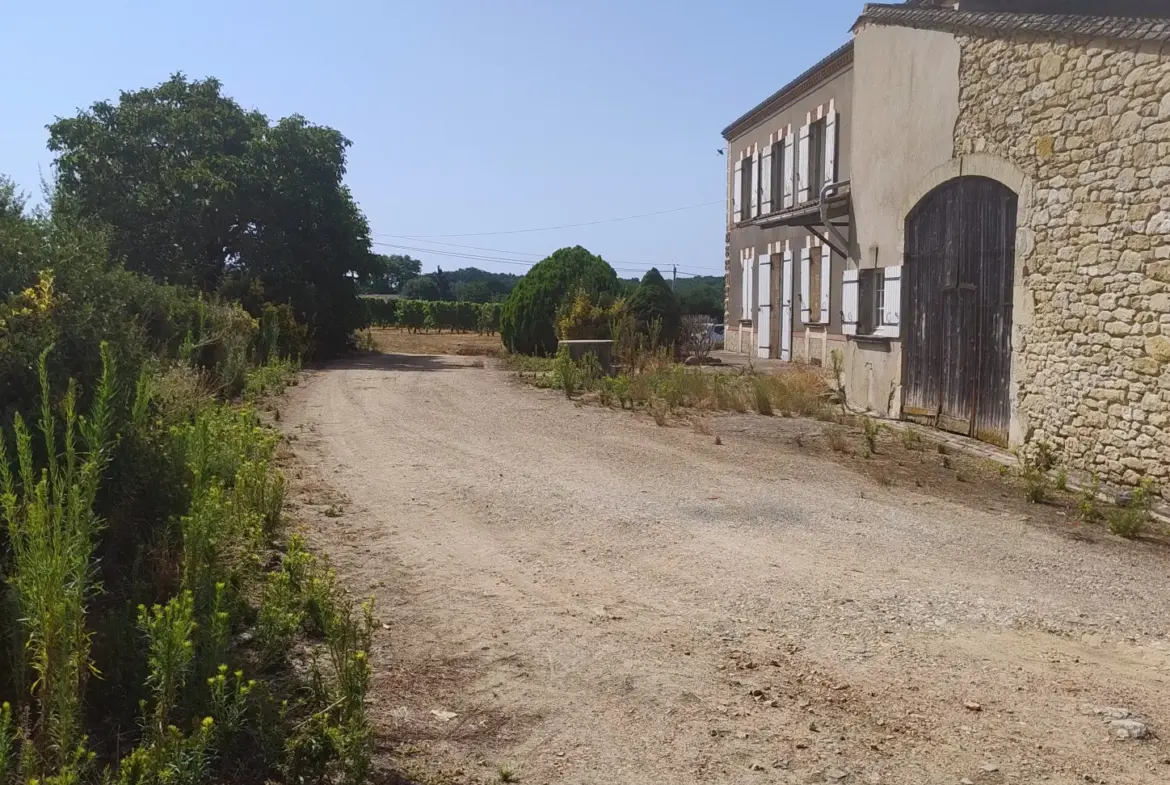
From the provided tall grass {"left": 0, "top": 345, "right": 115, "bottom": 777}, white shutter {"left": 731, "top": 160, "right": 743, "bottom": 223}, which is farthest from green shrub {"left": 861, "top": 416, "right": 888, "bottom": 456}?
white shutter {"left": 731, "top": 160, "right": 743, "bottom": 223}

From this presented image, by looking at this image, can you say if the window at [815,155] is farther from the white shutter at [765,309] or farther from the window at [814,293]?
the white shutter at [765,309]

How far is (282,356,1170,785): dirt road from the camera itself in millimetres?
3465

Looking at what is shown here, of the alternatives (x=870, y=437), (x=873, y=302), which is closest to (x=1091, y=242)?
(x=870, y=437)

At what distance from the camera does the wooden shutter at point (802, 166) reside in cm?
1922

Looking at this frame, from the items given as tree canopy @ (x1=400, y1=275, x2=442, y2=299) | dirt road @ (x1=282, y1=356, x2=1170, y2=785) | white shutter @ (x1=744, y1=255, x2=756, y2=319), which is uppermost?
tree canopy @ (x1=400, y1=275, x2=442, y2=299)

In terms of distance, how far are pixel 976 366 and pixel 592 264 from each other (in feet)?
37.5

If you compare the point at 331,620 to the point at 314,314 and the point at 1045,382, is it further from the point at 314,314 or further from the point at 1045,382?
the point at 314,314

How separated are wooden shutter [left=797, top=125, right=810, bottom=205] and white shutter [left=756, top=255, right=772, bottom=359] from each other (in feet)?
7.87

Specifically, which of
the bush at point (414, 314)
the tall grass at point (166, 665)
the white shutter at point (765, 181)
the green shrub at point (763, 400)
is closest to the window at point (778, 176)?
the white shutter at point (765, 181)

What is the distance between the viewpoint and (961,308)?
35.0 ft

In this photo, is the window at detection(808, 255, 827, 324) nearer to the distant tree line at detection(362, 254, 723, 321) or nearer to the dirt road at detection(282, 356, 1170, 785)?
the dirt road at detection(282, 356, 1170, 785)

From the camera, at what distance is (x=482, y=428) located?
11.0m

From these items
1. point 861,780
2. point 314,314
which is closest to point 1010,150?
point 861,780

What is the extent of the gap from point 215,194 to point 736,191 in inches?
482
